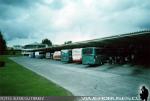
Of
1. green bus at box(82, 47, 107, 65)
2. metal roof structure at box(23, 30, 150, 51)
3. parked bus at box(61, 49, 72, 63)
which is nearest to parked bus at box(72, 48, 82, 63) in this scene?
parked bus at box(61, 49, 72, 63)

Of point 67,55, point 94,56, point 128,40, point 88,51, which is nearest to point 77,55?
point 67,55

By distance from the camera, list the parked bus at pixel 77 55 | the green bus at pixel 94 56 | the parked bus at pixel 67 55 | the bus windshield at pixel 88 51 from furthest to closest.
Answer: the parked bus at pixel 67 55, the parked bus at pixel 77 55, the bus windshield at pixel 88 51, the green bus at pixel 94 56

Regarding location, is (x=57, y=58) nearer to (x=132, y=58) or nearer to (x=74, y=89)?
(x=132, y=58)

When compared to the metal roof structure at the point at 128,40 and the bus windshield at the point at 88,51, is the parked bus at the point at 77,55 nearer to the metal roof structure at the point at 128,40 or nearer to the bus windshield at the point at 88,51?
Answer: the metal roof structure at the point at 128,40

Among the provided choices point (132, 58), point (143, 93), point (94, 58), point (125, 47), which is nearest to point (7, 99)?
point (143, 93)

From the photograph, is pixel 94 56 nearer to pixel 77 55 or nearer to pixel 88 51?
pixel 88 51

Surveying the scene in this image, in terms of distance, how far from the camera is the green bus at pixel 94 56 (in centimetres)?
2276

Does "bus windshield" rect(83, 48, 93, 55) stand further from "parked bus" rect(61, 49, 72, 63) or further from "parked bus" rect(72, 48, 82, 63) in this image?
"parked bus" rect(61, 49, 72, 63)

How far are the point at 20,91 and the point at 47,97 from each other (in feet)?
5.74

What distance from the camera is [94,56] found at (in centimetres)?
2267

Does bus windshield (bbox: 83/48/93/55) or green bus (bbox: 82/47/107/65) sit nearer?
green bus (bbox: 82/47/107/65)

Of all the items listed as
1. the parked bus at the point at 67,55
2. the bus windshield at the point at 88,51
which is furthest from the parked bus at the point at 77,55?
the bus windshield at the point at 88,51

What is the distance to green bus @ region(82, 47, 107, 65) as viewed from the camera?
22.8 meters

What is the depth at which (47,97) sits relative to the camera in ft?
29.6
